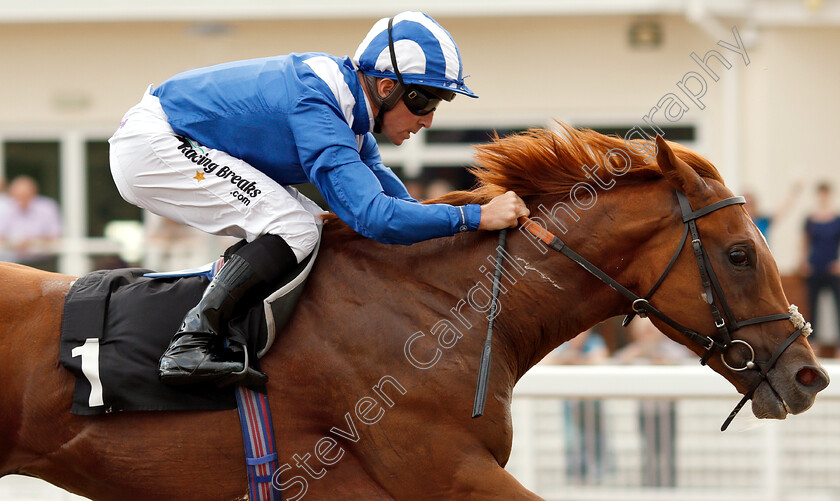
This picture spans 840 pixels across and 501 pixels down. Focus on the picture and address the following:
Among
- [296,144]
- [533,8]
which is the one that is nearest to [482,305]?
[296,144]

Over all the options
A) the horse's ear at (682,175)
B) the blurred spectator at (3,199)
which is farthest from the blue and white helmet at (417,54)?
the blurred spectator at (3,199)

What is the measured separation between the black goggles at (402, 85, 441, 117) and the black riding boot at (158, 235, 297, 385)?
1.99 feet

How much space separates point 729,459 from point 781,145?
5.86 meters

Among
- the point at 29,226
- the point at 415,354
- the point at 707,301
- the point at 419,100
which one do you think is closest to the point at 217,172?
the point at 419,100

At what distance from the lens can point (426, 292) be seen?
2.96 m

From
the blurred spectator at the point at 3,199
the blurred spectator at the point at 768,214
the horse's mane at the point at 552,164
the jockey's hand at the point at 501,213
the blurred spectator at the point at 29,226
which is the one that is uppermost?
the horse's mane at the point at 552,164

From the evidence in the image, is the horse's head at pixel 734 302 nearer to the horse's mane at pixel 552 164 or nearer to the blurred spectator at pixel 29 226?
the horse's mane at pixel 552 164

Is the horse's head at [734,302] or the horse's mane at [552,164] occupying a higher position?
the horse's mane at [552,164]

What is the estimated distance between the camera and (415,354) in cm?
286

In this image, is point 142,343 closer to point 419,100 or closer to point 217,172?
point 217,172

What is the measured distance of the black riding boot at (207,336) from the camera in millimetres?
2734

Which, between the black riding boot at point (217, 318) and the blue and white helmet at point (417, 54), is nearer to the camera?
the black riding boot at point (217, 318)

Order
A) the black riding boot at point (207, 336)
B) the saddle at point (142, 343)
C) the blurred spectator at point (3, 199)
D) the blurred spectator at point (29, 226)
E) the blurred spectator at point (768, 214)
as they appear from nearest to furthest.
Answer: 1. the black riding boot at point (207, 336)
2. the saddle at point (142, 343)
3. the blurred spectator at point (768, 214)
4. the blurred spectator at point (29, 226)
5. the blurred spectator at point (3, 199)

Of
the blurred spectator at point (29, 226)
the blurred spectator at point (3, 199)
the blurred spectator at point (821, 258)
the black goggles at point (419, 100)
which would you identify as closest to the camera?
the black goggles at point (419, 100)
